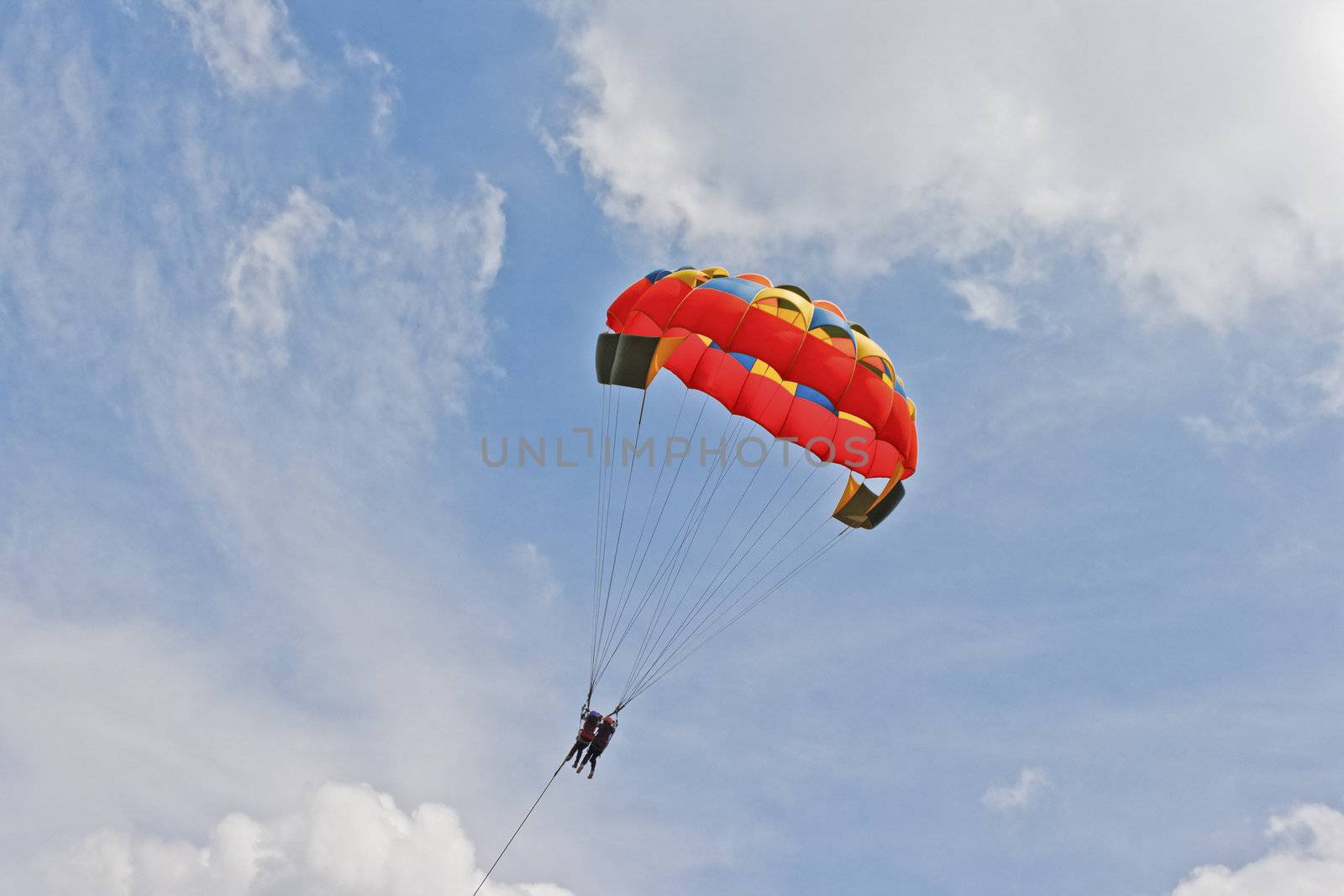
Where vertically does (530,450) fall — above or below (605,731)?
above

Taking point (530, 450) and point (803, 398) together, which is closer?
point (530, 450)

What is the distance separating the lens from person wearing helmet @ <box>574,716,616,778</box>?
21.4 meters

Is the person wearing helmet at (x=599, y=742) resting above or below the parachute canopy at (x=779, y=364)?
below

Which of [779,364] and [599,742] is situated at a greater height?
[779,364]

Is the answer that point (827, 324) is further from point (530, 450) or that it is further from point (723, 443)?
point (530, 450)

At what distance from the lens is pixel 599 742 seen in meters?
21.5

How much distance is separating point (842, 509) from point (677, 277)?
6.53 metres

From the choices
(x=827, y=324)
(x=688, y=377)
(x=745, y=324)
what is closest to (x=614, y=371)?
(x=688, y=377)

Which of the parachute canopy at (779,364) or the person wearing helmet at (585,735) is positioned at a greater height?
the parachute canopy at (779,364)

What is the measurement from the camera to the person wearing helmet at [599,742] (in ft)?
70.3

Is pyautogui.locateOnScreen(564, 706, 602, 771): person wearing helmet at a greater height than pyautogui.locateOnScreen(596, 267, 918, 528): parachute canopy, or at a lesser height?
lesser

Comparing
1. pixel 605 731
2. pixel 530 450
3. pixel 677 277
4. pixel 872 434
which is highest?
pixel 677 277

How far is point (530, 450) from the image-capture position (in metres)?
22.1

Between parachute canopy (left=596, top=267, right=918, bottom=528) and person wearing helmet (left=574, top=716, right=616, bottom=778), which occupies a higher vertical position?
parachute canopy (left=596, top=267, right=918, bottom=528)
